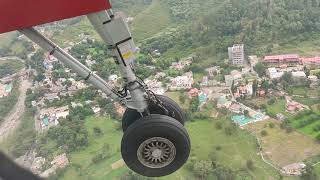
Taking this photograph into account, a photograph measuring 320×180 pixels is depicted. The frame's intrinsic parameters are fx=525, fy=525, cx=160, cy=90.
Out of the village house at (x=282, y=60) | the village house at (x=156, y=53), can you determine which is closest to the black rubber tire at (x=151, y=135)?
the village house at (x=282, y=60)

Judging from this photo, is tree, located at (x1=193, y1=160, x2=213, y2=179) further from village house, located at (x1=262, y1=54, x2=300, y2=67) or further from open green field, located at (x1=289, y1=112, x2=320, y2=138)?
village house, located at (x1=262, y1=54, x2=300, y2=67)

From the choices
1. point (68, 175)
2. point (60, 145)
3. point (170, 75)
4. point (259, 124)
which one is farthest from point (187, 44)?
point (68, 175)

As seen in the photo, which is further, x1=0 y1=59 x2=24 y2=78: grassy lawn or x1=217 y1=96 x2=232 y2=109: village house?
x1=0 y1=59 x2=24 y2=78: grassy lawn

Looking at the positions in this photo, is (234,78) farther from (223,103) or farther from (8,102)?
(8,102)

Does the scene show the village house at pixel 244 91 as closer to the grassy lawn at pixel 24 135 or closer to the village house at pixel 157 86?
the village house at pixel 157 86

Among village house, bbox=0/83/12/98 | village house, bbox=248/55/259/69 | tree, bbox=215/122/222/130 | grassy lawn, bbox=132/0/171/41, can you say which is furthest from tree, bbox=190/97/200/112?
grassy lawn, bbox=132/0/171/41

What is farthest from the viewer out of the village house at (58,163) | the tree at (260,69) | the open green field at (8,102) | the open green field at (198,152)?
the tree at (260,69)
